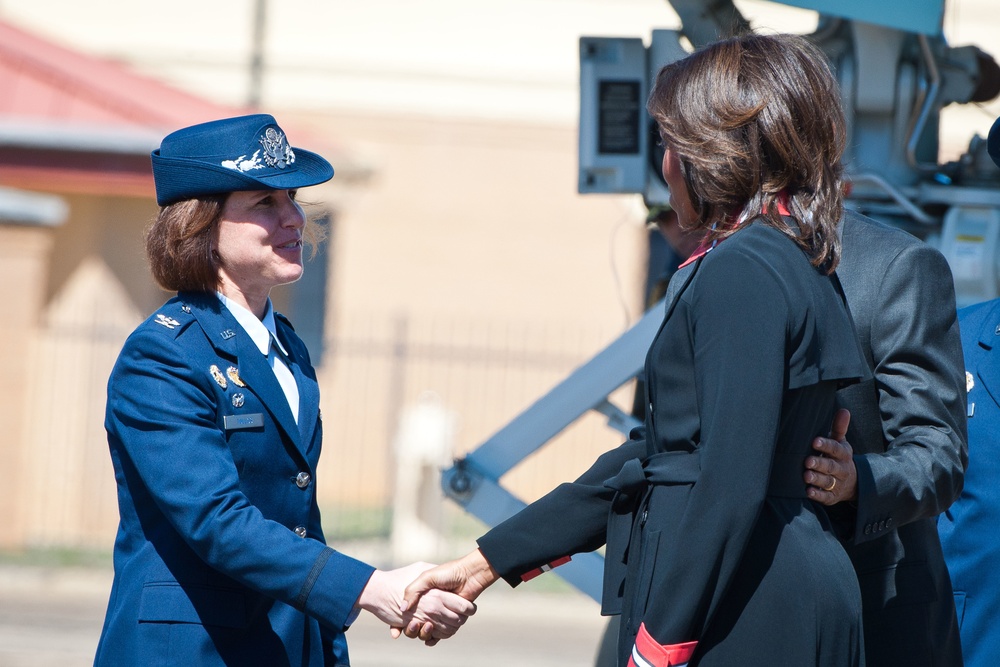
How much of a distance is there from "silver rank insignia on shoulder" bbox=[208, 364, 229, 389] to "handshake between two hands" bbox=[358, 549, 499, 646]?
48 cm

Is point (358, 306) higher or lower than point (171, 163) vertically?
lower

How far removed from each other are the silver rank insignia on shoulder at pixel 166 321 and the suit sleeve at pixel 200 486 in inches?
1.6

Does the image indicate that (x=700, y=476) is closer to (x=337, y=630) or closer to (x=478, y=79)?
(x=337, y=630)

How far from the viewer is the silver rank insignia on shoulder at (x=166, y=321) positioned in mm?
2428

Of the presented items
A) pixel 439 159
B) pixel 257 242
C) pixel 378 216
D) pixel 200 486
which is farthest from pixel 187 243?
pixel 439 159

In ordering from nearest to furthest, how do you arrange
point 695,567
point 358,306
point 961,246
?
point 695,567, point 961,246, point 358,306

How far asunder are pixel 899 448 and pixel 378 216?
1148cm

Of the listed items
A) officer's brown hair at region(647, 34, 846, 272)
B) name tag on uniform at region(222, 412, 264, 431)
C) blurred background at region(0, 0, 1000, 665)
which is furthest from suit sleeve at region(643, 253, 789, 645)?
blurred background at region(0, 0, 1000, 665)

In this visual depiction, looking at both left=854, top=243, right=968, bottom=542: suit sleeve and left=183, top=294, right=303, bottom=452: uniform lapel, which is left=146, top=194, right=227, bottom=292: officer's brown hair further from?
left=854, top=243, right=968, bottom=542: suit sleeve

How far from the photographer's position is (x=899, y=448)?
89.2 inches

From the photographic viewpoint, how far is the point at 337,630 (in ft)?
8.20

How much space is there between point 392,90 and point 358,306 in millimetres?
2386

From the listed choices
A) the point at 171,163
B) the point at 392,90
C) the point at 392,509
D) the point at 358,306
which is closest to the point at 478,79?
the point at 392,90

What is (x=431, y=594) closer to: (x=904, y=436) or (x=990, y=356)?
(x=904, y=436)
